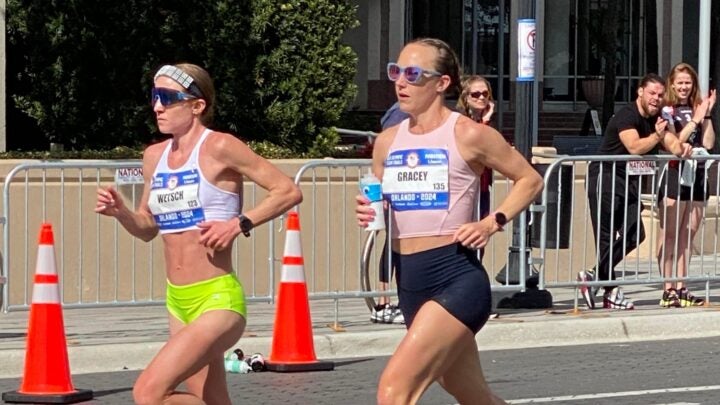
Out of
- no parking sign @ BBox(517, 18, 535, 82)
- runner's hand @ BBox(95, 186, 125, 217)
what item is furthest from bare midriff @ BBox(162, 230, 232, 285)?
no parking sign @ BBox(517, 18, 535, 82)

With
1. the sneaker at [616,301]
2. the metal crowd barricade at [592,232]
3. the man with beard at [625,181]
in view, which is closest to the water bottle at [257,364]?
the metal crowd barricade at [592,232]

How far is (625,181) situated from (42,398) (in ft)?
17.6

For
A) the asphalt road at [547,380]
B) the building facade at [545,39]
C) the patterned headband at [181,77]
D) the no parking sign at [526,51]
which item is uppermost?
the building facade at [545,39]

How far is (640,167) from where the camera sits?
1205 centimetres

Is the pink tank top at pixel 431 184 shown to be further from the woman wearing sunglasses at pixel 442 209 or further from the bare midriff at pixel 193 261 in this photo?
the bare midriff at pixel 193 261

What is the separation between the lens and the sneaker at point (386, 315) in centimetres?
1155

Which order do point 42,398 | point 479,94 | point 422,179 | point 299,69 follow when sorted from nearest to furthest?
point 422,179 < point 42,398 < point 479,94 < point 299,69

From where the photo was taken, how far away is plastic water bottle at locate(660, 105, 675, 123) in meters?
12.1

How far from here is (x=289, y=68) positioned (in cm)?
1772

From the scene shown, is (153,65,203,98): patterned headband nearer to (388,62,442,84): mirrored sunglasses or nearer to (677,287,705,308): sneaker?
(388,62,442,84): mirrored sunglasses

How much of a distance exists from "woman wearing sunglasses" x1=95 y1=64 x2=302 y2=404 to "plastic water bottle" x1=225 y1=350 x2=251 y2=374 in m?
3.42

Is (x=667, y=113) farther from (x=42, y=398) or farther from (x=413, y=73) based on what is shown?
(x=413, y=73)

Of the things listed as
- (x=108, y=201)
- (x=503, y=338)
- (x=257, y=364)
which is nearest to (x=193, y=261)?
(x=108, y=201)

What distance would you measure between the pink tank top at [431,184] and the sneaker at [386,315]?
543 cm
